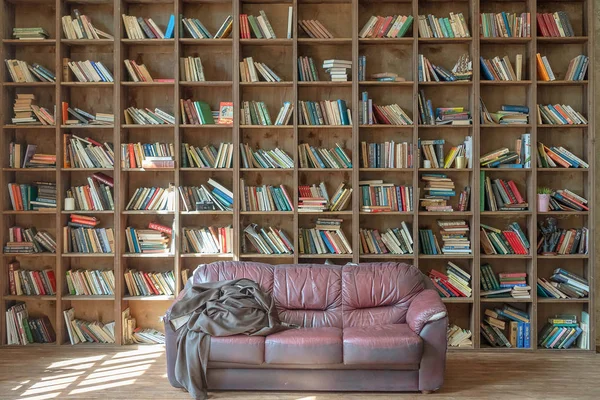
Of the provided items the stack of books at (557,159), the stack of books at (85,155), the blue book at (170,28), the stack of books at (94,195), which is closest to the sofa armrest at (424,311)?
the stack of books at (557,159)

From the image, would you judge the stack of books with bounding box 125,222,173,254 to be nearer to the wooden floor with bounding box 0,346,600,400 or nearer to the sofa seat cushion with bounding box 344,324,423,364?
the wooden floor with bounding box 0,346,600,400

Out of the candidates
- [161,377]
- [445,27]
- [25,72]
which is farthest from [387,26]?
[161,377]

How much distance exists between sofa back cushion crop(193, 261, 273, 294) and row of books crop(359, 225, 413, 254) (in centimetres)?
102

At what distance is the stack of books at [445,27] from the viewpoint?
5.45m

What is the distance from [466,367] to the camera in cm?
491

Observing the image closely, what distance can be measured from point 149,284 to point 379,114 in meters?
2.59

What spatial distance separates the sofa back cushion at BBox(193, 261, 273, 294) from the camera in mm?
4902

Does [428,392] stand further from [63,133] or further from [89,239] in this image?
[63,133]

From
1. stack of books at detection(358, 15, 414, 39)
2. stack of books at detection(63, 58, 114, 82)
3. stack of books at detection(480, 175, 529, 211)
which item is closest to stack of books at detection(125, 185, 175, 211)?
stack of books at detection(63, 58, 114, 82)

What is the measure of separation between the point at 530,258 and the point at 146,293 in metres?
3.47

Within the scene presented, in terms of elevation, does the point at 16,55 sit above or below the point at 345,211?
above

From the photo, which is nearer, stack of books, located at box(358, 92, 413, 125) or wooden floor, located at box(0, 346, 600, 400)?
wooden floor, located at box(0, 346, 600, 400)

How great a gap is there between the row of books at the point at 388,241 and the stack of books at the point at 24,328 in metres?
2.95

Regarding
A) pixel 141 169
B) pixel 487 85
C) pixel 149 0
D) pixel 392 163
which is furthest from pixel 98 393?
pixel 487 85
